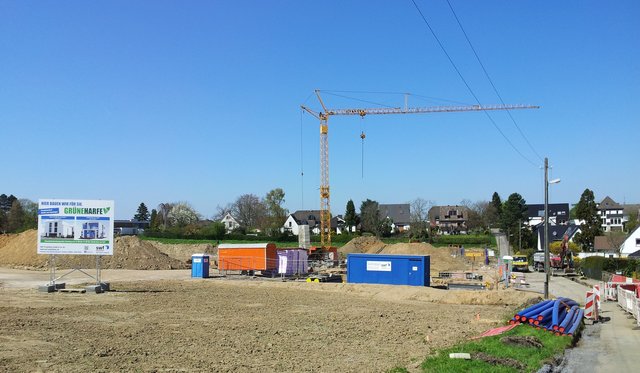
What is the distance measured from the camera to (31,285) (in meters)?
32.3

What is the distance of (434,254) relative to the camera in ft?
211

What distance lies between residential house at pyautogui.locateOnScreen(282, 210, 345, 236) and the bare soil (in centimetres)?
11015

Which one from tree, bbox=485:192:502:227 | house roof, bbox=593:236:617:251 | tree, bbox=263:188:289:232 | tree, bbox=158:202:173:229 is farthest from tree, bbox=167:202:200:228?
house roof, bbox=593:236:617:251

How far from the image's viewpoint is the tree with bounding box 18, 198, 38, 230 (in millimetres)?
98725

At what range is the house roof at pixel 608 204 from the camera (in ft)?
482

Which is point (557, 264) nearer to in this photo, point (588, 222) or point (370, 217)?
point (588, 222)

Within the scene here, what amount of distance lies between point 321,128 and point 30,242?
57078 millimetres

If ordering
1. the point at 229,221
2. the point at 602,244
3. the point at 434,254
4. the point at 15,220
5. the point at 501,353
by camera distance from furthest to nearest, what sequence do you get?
the point at 229,221, the point at 15,220, the point at 602,244, the point at 434,254, the point at 501,353

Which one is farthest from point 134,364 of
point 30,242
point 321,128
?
point 321,128

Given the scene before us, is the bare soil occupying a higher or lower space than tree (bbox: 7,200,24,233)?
lower

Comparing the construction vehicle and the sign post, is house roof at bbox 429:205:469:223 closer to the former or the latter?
the construction vehicle

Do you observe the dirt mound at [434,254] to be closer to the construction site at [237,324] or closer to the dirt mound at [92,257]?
the dirt mound at [92,257]

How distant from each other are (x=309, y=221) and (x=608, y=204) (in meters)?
78.7

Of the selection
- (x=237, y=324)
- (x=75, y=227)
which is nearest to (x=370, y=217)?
(x=75, y=227)
